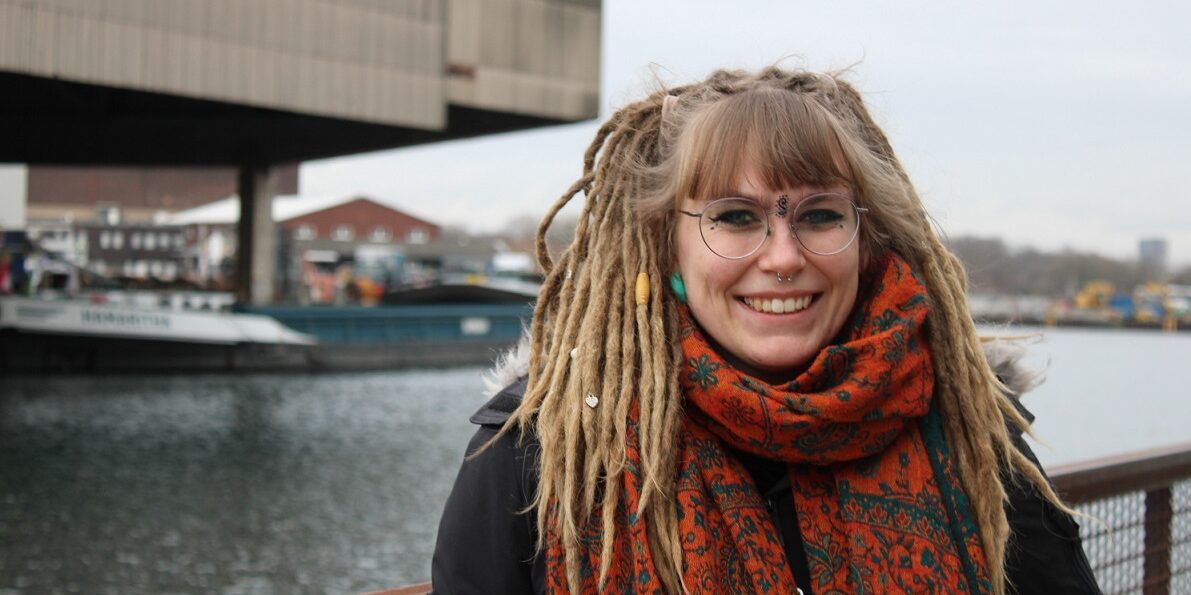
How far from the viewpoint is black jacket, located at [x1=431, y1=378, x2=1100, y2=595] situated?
5.25ft

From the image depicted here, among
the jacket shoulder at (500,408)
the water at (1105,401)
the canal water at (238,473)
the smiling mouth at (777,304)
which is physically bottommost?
the water at (1105,401)

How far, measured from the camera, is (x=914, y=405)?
5.50ft

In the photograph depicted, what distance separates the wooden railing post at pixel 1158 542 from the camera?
337 cm

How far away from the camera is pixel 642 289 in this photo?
175 centimetres

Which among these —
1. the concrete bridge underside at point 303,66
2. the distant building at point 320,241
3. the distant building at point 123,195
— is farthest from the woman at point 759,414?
the distant building at point 123,195

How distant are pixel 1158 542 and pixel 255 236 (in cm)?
2434

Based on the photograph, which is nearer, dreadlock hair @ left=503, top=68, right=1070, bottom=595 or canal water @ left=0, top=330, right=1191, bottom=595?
dreadlock hair @ left=503, top=68, right=1070, bottom=595

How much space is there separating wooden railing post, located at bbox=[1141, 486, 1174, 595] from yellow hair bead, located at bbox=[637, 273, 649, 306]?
7.71 feet

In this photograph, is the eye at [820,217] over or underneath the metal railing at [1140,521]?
over

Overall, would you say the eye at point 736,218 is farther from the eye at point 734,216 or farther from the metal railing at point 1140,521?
the metal railing at point 1140,521

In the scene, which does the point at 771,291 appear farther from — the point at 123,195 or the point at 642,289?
the point at 123,195

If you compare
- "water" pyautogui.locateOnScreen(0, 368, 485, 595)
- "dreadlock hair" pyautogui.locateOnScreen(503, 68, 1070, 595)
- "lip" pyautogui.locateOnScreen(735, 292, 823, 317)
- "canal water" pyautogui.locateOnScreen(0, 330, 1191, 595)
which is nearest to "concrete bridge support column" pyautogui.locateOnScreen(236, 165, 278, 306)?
"canal water" pyautogui.locateOnScreen(0, 330, 1191, 595)

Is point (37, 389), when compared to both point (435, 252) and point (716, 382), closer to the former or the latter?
point (716, 382)

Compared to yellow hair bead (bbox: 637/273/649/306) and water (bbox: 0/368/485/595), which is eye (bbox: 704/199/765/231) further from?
water (bbox: 0/368/485/595)
